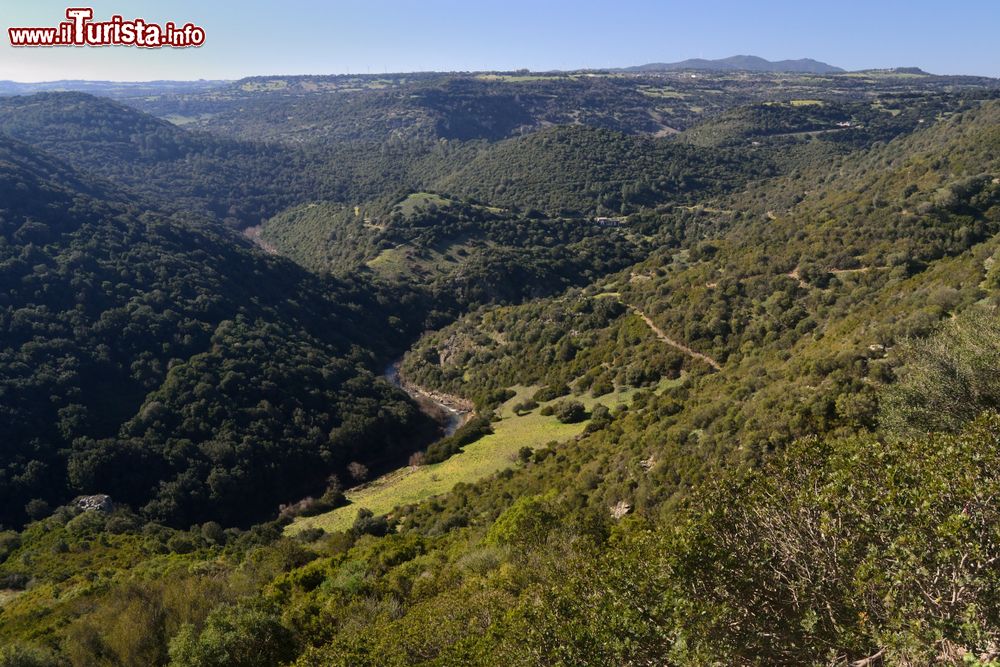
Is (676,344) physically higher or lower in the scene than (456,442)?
higher

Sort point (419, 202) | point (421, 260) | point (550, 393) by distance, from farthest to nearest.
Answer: point (419, 202), point (421, 260), point (550, 393)

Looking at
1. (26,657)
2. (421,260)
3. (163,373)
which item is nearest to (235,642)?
(26,657)

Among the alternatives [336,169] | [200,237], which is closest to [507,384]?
[200,237]

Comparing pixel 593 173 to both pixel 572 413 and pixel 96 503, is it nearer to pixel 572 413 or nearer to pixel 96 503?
pixel 572 413

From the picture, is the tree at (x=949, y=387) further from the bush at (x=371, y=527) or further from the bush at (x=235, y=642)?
the bush at (x=371, y=527)

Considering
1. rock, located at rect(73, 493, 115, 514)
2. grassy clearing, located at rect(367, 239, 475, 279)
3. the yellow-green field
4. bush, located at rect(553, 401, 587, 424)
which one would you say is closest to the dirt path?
the yellow-green field

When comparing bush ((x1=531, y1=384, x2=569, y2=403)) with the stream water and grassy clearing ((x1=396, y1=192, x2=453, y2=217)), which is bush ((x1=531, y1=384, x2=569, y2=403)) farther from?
grassy clearing ((x1=396, y1=192, x2=453, y2=217))
